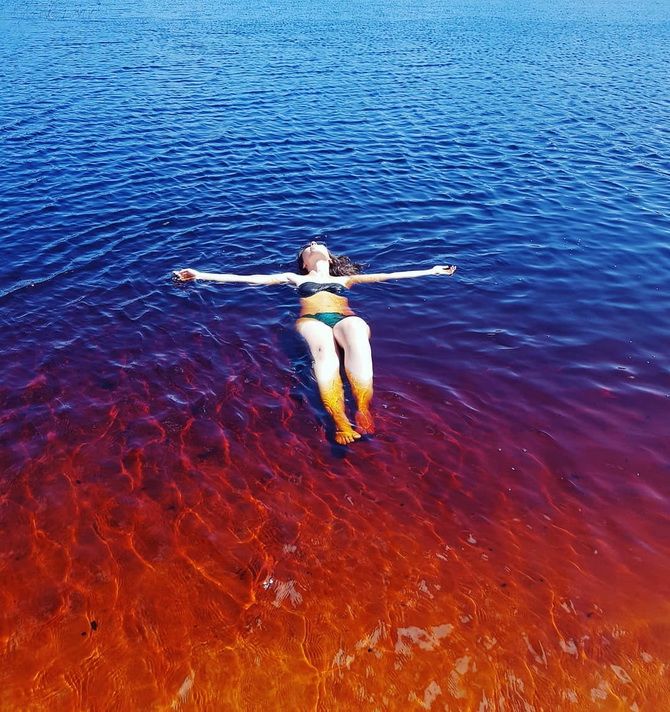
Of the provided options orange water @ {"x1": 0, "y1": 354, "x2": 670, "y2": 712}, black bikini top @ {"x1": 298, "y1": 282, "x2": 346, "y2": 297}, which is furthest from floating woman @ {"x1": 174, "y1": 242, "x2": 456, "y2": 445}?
orange water @ {"x1": 0, "y1": 354, "x2": 670, "y2": 712}

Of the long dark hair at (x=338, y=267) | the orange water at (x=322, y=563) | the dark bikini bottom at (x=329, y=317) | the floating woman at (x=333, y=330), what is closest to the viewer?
the orange water at (x=322, y=563)

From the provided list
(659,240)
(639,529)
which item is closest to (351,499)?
(639,529)

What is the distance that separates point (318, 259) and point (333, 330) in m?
3.29

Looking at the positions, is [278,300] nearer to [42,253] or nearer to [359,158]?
[42,253]

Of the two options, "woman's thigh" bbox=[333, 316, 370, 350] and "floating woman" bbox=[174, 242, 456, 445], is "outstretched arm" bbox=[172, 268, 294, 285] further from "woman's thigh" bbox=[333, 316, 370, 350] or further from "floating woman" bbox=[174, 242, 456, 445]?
"woman's thigh" bbox=[333, 316, 370, 350]

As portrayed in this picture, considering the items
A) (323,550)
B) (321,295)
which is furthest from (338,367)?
(323,550)

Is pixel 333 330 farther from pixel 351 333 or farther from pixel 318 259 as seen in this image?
pixel 318 259

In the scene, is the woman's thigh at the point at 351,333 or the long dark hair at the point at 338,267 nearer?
the woman's thigh at the point at 351,333

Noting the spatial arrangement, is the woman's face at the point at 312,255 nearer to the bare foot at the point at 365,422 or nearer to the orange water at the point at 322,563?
the orange water at the point at 322,563

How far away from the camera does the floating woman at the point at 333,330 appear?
376 inches

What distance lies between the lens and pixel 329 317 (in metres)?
11.3

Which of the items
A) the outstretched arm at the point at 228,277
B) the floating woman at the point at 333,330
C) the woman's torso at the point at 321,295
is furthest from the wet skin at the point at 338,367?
the outstretched arm at the point at 228,277

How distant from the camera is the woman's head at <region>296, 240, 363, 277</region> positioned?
1352 cm

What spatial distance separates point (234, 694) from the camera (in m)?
5.61
